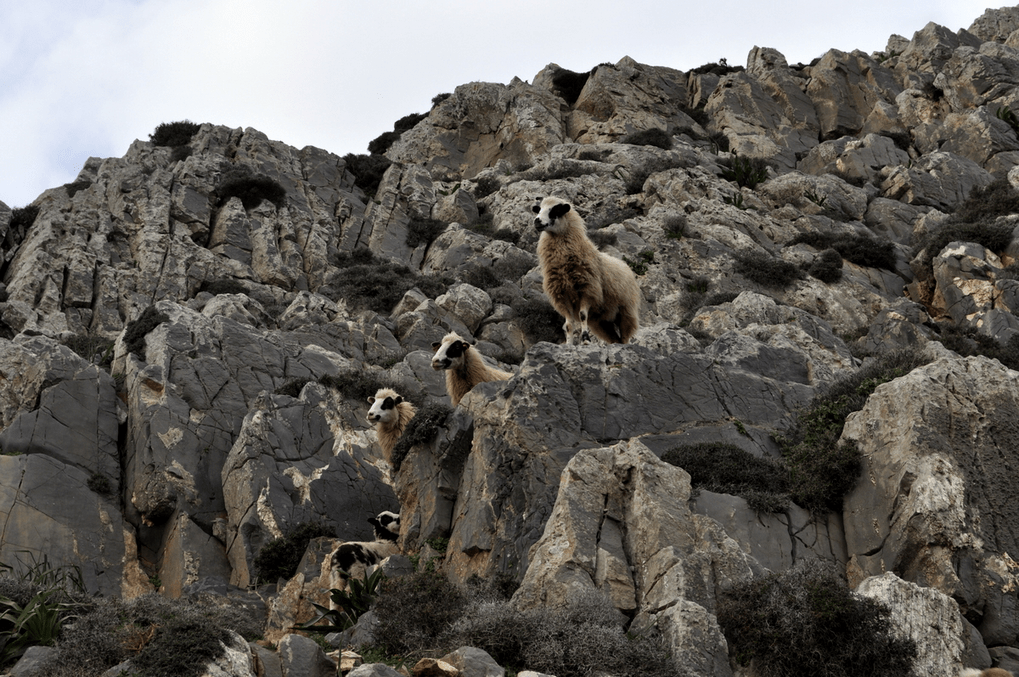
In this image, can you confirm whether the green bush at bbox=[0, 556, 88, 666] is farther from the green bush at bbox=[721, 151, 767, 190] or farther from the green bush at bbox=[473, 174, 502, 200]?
the green bush at bbox=[721, 151, 767, 190]

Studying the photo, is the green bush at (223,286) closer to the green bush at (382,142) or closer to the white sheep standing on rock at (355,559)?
the white sheep standing on rock at (355,559)

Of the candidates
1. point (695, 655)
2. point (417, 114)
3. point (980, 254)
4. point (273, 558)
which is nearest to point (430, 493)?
point (273, 558)

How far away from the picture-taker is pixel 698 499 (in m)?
11.9

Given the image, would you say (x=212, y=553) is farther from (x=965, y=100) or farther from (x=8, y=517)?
(x=965, y=100)

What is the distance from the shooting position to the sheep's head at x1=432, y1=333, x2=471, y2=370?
54.4ft

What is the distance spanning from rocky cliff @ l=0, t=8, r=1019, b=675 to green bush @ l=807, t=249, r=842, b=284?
13 centimetres

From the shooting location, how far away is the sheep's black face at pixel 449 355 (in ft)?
54.4

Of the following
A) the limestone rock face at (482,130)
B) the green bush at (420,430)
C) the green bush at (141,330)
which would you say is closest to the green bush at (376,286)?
the green bush at (141,330)

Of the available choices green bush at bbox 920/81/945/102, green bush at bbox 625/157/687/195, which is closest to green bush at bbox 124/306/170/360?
green bush at bbox 625/157/687/195

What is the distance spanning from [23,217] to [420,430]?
29.8m

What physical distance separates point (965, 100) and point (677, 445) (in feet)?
143

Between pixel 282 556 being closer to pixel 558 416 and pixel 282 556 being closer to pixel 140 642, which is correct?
pixel 558 416

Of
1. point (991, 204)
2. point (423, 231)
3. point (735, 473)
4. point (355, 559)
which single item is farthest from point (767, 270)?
point (355, 559)

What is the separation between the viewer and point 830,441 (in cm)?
1277
